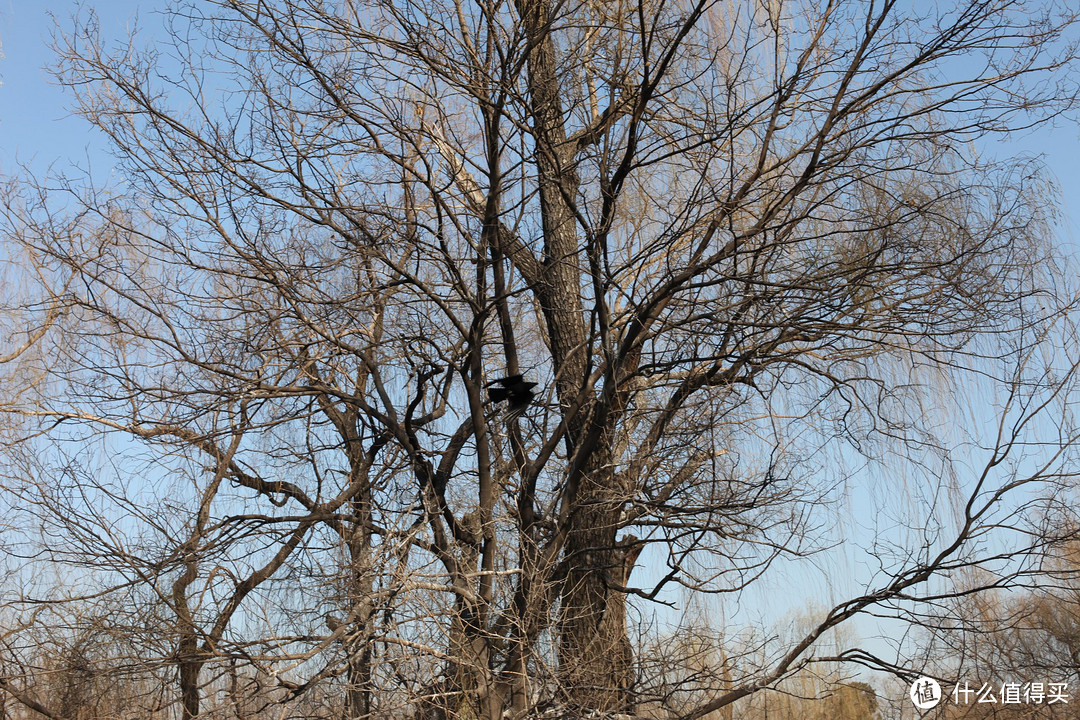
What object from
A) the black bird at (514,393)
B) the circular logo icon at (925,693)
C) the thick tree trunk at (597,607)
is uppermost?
the black bird at (514,393)

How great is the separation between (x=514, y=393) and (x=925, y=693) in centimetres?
282

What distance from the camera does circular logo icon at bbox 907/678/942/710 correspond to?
4480mm

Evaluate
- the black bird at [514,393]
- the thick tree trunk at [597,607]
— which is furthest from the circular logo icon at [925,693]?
the black bird at [514,393]

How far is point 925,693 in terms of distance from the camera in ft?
15.5

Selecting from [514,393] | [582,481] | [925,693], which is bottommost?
[925,693]

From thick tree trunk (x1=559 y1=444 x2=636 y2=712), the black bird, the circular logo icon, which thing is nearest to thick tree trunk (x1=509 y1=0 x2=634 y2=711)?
thick tree trunk (x1=559 y1=444 x2=636 y2=712)

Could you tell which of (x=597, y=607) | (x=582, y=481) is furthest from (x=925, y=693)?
(x=582, y=481)

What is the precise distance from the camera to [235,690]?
162 inches

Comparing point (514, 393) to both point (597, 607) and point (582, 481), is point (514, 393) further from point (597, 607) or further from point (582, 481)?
point (597, 607)

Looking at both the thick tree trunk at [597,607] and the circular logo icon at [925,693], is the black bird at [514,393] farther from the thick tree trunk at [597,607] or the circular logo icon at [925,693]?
the circular logo icon at [925,693]

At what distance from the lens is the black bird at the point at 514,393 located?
4.75 m

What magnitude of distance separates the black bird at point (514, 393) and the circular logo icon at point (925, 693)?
254 centimetres

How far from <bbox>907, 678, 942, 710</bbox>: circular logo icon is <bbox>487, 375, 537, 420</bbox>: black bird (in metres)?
2.54

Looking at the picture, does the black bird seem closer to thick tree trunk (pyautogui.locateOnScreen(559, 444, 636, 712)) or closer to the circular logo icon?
thick tree trunk (pyautogui.locateOnScreen(559, 444, 636, 712))
